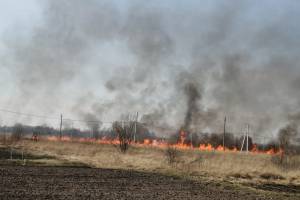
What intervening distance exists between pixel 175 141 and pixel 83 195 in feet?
175

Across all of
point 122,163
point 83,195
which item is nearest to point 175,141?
point 122,163

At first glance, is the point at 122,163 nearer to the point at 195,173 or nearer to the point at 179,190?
the point at 195,173

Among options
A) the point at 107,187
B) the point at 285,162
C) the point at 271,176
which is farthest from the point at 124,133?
the point at 107,187

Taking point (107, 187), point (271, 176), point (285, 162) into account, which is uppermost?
point (285, 162)

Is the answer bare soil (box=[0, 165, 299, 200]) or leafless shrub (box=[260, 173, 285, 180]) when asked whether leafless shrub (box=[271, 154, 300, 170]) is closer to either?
leafless shrub (box=[260, 173, 285, 180])

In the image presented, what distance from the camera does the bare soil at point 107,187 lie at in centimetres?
1391

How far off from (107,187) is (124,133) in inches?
969

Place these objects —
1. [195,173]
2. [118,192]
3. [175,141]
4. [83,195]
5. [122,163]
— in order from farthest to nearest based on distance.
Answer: [175,141] < [122,163] < [195,173] < [118,192] < [83,195]

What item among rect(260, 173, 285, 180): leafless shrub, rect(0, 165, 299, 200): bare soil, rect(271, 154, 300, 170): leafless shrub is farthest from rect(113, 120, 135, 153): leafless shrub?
rect(0, 165, 299, 200): bare soil

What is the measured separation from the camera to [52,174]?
1939cm

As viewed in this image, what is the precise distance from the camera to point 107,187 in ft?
53.9

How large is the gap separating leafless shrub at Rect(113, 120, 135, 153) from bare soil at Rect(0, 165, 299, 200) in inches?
738

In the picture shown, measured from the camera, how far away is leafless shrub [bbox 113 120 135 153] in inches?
1592

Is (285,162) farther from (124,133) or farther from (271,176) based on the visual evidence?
(124,133)
